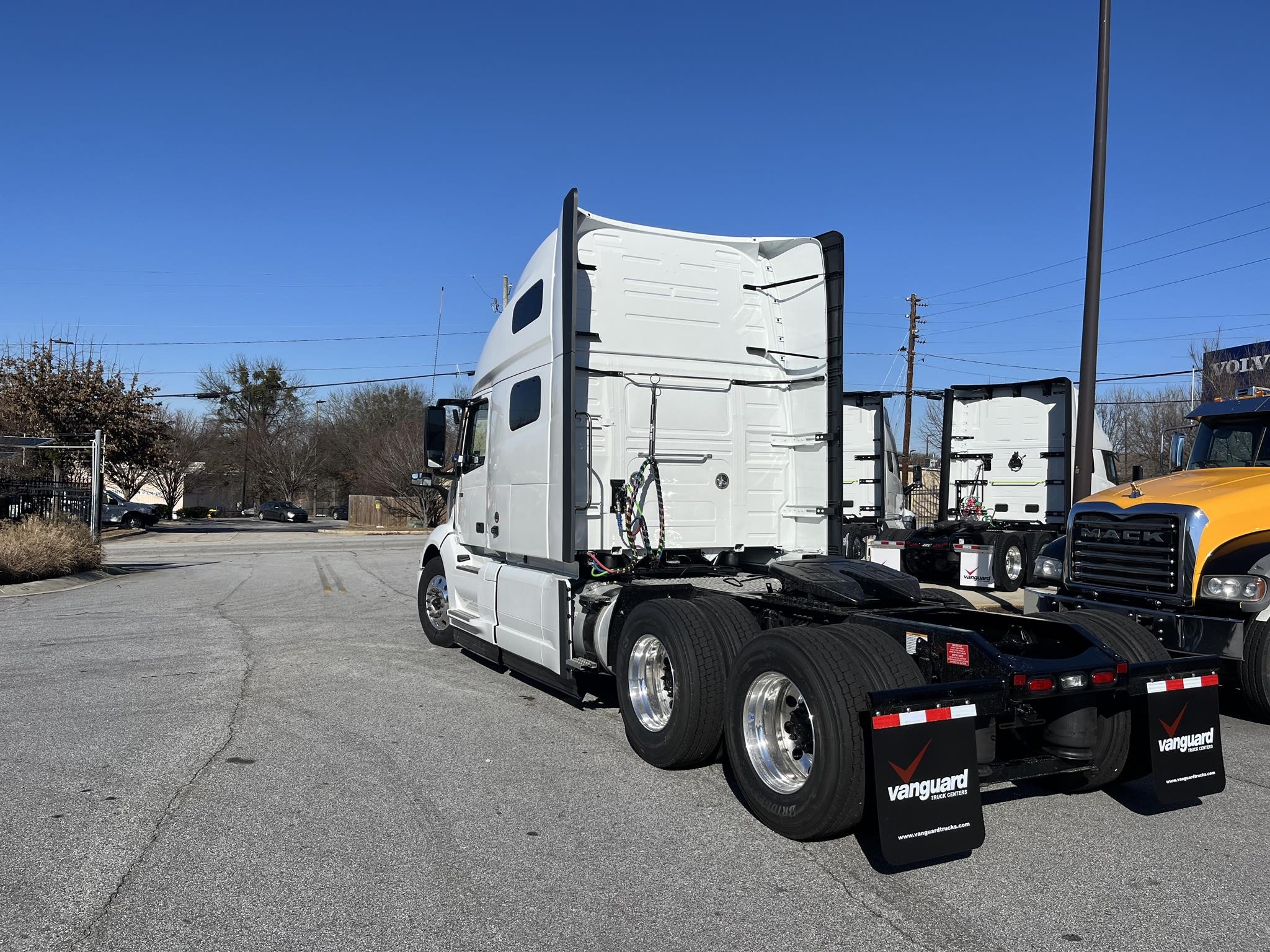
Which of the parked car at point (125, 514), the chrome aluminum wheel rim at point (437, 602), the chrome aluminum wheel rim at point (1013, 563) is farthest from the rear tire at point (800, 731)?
the parked car at point (125, 514)

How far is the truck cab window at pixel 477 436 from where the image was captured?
9.23m

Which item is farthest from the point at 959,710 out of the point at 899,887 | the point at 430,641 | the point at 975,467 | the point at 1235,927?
the point at 975,467

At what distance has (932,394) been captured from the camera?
19.5m

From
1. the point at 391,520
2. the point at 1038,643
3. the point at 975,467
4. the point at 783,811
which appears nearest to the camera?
the point at 783,811

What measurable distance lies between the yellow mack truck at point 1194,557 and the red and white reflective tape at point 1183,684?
6.28 ft

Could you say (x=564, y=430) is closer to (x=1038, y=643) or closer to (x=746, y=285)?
(x=746, y=285)

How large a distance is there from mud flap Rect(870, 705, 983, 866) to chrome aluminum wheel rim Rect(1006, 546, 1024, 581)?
527 inches

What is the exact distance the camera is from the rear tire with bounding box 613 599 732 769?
18.2 feet

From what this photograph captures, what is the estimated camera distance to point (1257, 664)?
6930 mm

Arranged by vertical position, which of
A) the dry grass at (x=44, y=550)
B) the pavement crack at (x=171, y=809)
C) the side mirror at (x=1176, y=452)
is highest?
the side mirror at (x=1176, y=452)

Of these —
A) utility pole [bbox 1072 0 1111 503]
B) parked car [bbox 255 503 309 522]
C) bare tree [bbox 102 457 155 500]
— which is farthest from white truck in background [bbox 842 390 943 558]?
parked car [bbox 255 503 309 522]

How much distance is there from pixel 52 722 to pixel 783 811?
17.8ft

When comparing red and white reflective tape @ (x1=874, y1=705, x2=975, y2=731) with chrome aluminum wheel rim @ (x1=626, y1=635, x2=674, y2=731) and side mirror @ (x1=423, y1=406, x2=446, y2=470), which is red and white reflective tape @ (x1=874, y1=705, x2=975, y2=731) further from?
side mirror @ (x1=423, y1=406, x2=446, y2=470)

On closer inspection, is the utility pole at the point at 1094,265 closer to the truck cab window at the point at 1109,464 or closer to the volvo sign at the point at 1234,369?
the truck cab window at the point at 1109,464
